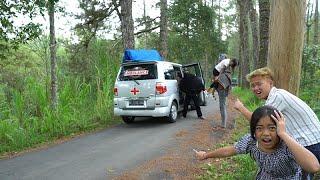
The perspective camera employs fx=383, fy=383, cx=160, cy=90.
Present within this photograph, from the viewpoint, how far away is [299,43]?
15.9 ft

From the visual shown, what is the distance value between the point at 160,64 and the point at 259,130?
8.56 meters

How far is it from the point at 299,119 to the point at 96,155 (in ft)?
17.8

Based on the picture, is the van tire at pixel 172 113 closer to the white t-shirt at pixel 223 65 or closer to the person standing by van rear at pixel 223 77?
the person standing by van rear at pixel 223 77

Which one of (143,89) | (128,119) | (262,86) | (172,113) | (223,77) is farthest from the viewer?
(128,119)

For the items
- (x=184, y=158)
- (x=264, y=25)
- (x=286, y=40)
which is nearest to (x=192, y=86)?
(x=264, y=25)

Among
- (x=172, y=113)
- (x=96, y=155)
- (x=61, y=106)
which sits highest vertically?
(x=61, y=106)

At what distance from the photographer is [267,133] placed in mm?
2893

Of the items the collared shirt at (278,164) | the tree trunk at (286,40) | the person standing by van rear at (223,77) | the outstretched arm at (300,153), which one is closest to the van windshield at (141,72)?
the person standing by van rear at (223,77)

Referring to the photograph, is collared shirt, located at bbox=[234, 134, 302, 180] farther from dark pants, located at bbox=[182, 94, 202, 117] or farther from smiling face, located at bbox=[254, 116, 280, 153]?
dark pants, located at bbox=[182, 94, 202, 117]

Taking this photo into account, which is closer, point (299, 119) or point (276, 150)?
point (276, 150)

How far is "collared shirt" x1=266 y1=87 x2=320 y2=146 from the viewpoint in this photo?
3.45 meters

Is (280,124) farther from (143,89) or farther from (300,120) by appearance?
(143,89)

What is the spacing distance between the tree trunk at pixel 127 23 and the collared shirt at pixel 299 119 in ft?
36.5

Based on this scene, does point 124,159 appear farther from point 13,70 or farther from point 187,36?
point 187,36
